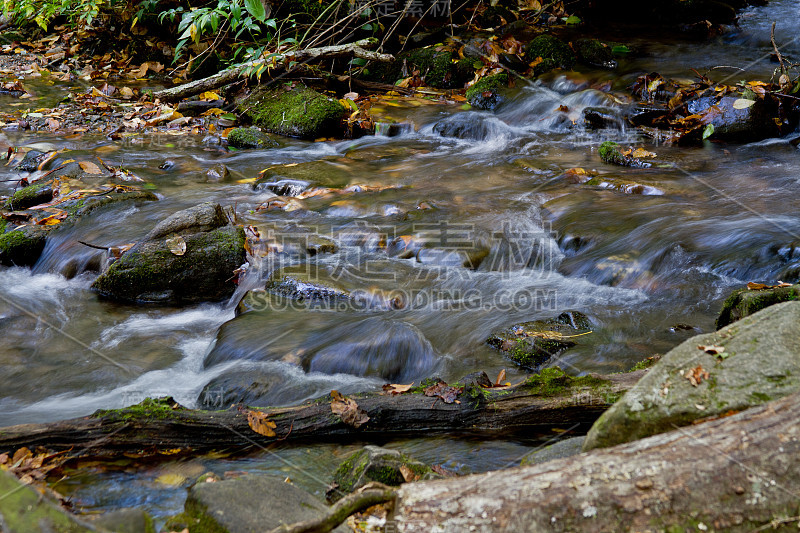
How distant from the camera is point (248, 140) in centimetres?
839

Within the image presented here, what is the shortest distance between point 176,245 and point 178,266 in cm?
17

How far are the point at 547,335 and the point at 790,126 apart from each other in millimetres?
5547

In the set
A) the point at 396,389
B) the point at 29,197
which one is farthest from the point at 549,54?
the point at 396,389

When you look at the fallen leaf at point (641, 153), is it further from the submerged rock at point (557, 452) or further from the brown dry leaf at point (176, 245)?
the submerged rock at point (557, 452)

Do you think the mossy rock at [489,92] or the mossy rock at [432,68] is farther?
the mossy rock at [432,68]

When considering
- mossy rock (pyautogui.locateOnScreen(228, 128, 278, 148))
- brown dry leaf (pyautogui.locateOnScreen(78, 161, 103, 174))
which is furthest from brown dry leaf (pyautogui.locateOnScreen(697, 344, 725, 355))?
mossy rock (pyautogui.locateOnScreen(228, 128, 278, 148))

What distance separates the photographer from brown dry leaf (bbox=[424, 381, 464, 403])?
9.66ft

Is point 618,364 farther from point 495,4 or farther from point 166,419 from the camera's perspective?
point 495,4

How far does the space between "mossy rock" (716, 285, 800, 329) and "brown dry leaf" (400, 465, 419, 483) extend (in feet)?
6.22

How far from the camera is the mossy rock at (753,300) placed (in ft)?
9.89

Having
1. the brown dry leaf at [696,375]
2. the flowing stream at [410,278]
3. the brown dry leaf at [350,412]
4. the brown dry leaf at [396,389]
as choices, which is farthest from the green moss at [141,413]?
the brown dry leaf at [696,375]

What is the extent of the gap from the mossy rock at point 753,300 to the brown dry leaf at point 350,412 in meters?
2.00

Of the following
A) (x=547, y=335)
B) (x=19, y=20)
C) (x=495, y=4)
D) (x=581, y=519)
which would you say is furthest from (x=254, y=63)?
(x=581, y=519)

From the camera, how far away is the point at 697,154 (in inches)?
286
